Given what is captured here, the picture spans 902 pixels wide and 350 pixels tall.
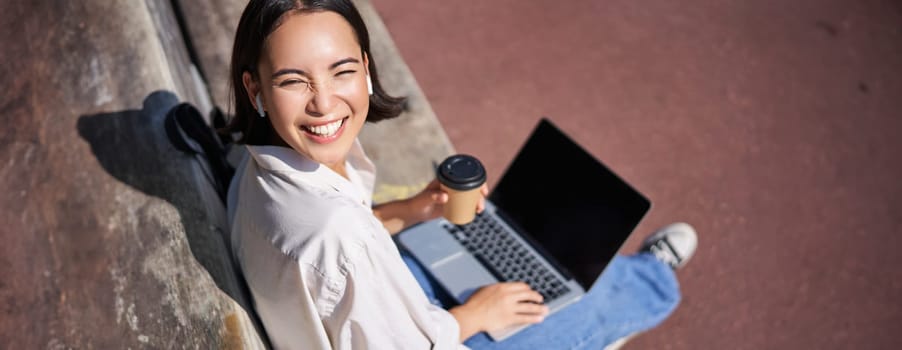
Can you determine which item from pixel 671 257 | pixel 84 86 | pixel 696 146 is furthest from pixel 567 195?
pixel 696 146

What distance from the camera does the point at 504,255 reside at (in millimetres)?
2457

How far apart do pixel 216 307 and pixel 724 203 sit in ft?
9.12

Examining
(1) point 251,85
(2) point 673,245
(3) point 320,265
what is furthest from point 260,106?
(2) point 673,245

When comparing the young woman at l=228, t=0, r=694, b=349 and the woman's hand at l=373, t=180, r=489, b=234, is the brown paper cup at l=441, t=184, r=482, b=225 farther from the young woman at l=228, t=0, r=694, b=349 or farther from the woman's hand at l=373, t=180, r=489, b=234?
the young woman at l=228, t=0, r=694, b=349

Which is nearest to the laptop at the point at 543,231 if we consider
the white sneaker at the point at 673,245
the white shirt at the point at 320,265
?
the white sneaker at the point at 673,245

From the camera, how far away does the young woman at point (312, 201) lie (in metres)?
1.54

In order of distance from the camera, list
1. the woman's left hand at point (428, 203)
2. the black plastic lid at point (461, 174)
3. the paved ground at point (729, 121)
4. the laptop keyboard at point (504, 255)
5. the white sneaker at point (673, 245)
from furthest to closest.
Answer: the paved ground at point (729, 121) → the white sneaker at point (673, 245) → the laptop keyboard at point (504, 255) → the woman's left hand at point (428, 203) → the black plastic lid at point (461, 174)

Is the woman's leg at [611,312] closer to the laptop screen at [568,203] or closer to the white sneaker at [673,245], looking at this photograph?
the laptop screen at [568,203]

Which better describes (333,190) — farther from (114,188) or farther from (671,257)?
(671,257)

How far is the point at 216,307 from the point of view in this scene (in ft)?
5.46

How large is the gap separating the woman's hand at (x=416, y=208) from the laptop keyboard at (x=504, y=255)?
0.12 m

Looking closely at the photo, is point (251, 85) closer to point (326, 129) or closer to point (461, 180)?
point (326, 129)

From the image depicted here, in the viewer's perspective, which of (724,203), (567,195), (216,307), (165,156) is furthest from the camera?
(724,203)

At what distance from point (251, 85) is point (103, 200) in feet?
1.88
